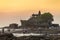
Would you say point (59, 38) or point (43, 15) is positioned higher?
point (43, 15)

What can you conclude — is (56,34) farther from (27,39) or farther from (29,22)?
(29,22)

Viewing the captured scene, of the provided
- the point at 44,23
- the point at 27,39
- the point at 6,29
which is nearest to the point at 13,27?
the point at 6,29

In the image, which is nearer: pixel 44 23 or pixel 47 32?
pixel 47 32

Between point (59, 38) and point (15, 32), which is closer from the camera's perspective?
point (59, 38)

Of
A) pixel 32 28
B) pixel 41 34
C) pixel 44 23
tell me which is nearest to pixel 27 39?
pixel 41 34

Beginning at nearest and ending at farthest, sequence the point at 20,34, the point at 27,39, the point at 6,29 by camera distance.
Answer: the point at 27,39 → the point at 20,34 → the point at 6,29

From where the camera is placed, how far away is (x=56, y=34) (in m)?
24.7

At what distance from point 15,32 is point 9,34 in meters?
1.61

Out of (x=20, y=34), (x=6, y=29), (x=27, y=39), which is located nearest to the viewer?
(x=27, y=39)

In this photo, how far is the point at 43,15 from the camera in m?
28.8

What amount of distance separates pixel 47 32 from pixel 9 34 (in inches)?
116

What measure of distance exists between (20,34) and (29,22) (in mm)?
3002

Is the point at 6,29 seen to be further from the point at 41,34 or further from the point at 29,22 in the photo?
the point at 41,34

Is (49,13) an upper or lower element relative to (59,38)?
upper
